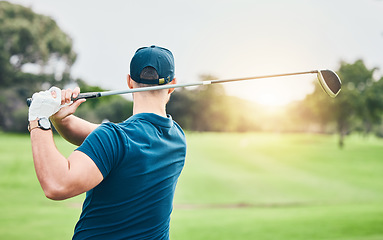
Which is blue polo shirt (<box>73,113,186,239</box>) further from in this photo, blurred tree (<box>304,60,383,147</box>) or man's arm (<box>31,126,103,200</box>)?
blurred tree (<box>304,60,383,147</box>)

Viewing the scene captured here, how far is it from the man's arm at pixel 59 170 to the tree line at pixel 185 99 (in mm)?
25520

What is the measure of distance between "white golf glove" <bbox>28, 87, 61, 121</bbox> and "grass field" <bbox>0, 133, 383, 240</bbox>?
237 inches

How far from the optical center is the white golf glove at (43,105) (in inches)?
51.8

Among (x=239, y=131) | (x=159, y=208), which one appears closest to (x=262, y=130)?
(x=239, y=131)

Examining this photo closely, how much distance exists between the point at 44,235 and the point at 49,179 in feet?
20.9

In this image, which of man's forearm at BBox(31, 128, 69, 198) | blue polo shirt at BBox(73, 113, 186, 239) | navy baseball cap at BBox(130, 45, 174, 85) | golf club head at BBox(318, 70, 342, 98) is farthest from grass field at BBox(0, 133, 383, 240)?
man's forearm at BBox(31, 128, 69, 198)

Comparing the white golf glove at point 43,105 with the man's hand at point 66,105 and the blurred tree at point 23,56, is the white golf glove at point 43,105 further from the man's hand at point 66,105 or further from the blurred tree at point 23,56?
the blurred tree at point 23,56

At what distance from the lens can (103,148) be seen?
126 centimetres

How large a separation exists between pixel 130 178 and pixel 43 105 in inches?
15.4

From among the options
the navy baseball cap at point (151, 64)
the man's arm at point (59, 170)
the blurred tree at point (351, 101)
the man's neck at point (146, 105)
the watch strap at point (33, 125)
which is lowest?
the blurred tree at point (351, 101)

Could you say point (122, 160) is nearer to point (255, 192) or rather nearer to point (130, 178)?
point (130, 178)

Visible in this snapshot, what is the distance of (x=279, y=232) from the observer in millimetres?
7434

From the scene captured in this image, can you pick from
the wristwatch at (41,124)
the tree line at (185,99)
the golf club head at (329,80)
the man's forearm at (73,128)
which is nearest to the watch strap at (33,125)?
the wristwatch at (41,124)

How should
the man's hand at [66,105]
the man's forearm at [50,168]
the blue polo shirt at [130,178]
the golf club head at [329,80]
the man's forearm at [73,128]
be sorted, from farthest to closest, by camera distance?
1. the golf club head at [329,80]
2. the man's forearm at [73,128]
3. the man's hand at [66,105]
4. the blue polo shirt at [130,178]
5. the man's forearm at [50,168]
